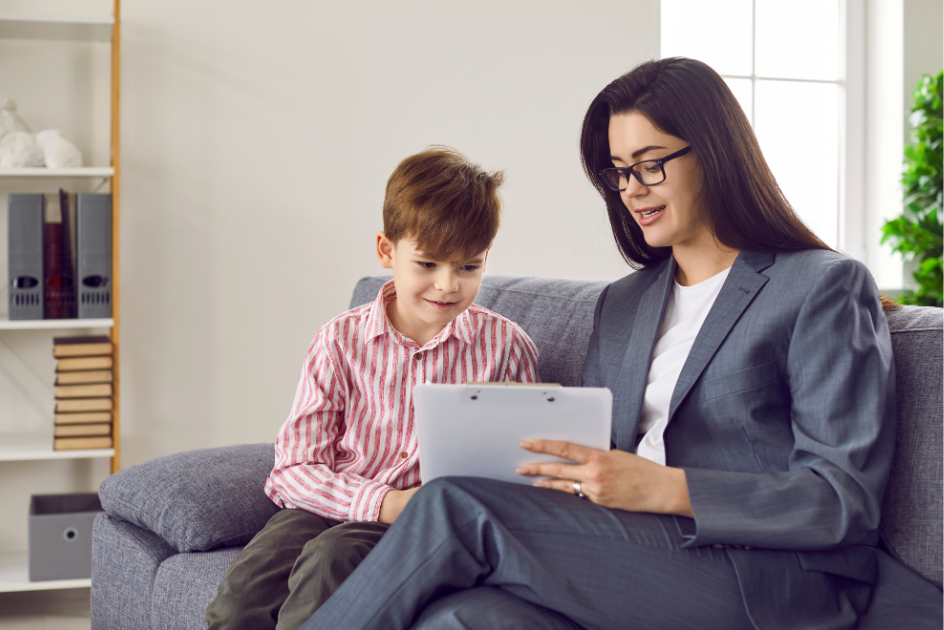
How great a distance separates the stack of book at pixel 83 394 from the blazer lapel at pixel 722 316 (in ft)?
5.65

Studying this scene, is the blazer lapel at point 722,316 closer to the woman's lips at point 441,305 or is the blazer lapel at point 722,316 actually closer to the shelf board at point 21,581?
the woman's lips at point 441,305

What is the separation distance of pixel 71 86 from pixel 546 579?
2.24 metres

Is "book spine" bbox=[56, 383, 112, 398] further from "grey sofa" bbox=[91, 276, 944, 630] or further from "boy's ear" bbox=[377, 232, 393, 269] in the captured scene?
"boy's ear" bbox=[377, 232, 393, 269]

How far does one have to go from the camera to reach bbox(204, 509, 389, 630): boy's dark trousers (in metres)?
1.09

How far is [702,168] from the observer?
124cm

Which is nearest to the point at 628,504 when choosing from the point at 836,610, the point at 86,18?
the point at 836,610

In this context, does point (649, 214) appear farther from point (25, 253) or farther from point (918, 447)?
point (25, 253)

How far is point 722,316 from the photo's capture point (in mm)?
1188

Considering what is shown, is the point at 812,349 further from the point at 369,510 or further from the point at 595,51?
the point at 595,51

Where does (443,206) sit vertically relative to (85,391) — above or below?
above

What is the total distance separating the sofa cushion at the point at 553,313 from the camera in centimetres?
159

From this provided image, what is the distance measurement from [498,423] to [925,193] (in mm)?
3004

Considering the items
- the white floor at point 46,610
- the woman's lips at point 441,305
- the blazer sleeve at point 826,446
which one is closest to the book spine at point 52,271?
the white floor at point 46,610

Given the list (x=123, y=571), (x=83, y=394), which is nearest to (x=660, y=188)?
(x=123, y=571)
